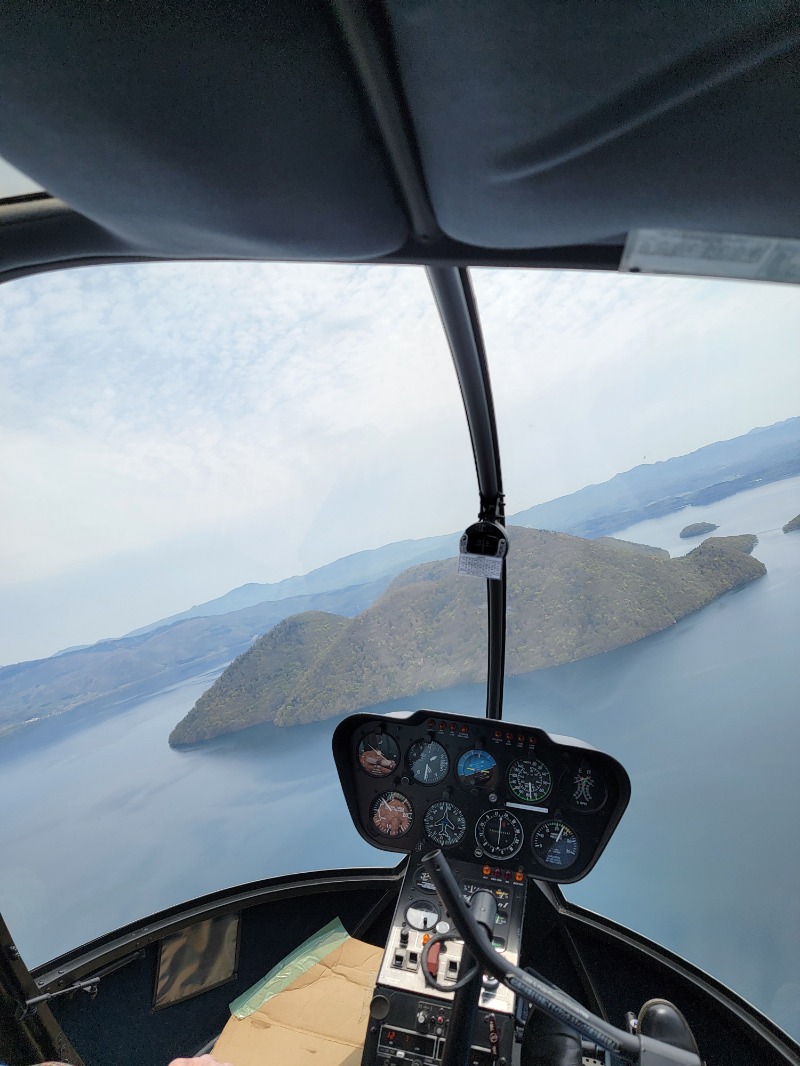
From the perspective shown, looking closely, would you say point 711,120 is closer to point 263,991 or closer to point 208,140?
point 208,140

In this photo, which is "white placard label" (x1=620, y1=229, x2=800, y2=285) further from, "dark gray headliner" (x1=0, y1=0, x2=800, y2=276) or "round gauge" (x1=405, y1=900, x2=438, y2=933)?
"round gauge" (x1=405, y1=900, x2=438, y2=933)

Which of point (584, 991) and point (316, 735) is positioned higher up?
point (316, 735)

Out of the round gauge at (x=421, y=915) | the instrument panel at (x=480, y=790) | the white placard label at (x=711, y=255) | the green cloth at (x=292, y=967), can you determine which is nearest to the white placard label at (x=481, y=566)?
the instrument panel at (x=480, y=790)

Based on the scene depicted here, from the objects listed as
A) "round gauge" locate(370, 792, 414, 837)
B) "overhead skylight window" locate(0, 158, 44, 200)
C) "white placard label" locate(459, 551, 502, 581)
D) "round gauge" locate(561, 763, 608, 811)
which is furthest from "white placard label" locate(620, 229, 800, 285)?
"round gauge" locate(370, 792, 414, 837)

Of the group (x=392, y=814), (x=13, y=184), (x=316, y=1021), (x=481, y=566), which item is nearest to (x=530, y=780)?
(x=392, y=814)

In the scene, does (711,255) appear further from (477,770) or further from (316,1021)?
(316,1021)

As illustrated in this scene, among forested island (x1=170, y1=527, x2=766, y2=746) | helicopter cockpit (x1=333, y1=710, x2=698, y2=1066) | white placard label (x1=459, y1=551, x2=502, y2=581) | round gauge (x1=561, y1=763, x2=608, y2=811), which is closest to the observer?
Result: helicopter cockpit (x1=333, y1=710, x2=698, y2=1066)

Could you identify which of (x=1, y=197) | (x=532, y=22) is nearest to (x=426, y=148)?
(x=532, y=22)
